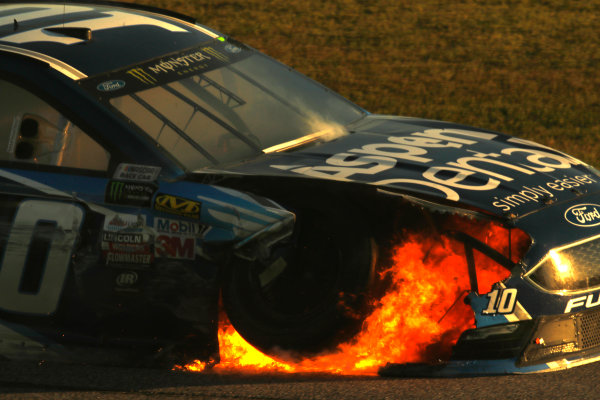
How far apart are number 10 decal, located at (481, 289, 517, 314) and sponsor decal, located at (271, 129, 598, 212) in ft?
1.04

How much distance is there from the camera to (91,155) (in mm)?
3980

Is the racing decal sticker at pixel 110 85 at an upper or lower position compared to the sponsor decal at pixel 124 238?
upper

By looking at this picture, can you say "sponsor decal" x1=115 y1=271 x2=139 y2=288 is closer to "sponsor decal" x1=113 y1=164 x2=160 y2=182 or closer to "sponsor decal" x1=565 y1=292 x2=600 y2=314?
"sponsor decal" x1=113 y1=164 x2=160 y2=182

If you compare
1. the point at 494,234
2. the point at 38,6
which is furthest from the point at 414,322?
the point at 38,6

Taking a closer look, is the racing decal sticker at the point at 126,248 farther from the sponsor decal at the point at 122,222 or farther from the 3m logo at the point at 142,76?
the 3m logo at the point at 142,76

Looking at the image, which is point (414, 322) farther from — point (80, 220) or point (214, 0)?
point (214, 0)

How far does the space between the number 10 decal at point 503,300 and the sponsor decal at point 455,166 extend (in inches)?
12.5

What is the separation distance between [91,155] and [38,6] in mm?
1382

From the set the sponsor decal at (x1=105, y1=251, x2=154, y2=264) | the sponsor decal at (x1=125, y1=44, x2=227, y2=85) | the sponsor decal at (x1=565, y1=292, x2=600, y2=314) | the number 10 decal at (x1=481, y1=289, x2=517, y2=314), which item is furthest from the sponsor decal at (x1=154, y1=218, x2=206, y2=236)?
the sponsor decal at (x1=565, y1=292, x2=600, y2=314)

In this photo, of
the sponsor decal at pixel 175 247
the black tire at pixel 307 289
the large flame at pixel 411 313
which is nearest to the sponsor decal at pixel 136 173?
the sponsor decal at pixel 175 247

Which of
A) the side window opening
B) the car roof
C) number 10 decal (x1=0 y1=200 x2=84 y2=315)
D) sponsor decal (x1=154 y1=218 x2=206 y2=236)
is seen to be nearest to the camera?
sponsor decal (x1=154 y1=218 x2=206 y2=236)

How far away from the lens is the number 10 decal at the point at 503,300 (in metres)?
3.65

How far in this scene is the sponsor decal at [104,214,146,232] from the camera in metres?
3.81

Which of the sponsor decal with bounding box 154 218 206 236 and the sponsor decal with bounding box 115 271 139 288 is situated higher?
the sponsor decal with bounding box 154 218 206 236
